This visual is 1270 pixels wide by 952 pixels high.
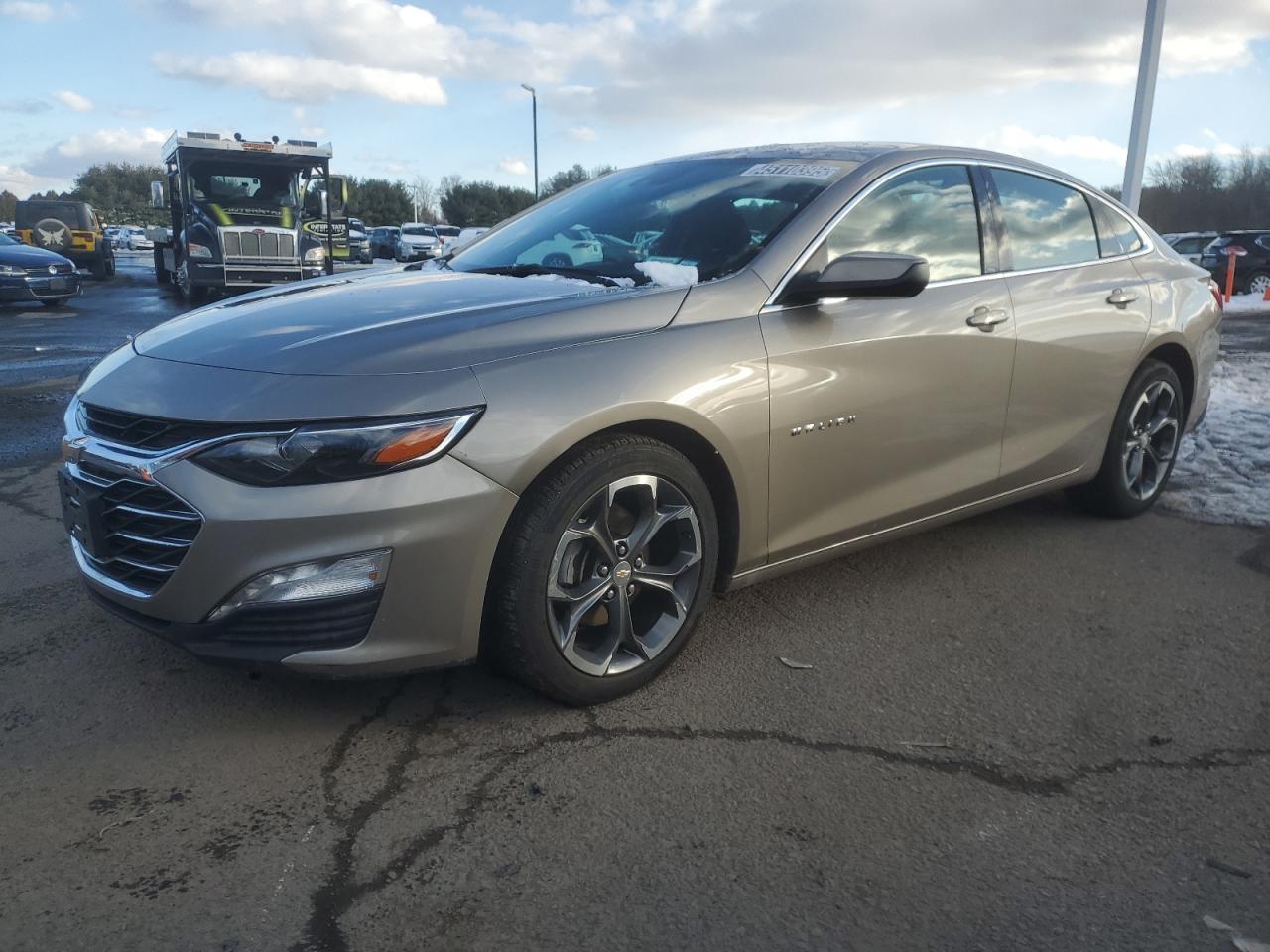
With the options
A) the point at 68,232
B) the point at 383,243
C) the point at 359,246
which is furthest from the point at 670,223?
the point at 383,243

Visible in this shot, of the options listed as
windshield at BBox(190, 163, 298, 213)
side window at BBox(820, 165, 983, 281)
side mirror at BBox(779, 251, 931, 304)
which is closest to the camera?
side mirror at BBox(779, 251, 931, 304)

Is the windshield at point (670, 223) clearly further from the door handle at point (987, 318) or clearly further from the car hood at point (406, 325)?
the door handle at point (987, 318)

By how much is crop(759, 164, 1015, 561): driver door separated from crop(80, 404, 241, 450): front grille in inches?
63.3

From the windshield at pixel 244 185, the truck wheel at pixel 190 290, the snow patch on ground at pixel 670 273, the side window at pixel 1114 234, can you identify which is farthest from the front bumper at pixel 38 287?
the side window at pixel 1114 234

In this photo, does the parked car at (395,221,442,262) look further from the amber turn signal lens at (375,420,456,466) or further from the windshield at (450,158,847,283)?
the amber turn signal lens at (375,420,456,466)

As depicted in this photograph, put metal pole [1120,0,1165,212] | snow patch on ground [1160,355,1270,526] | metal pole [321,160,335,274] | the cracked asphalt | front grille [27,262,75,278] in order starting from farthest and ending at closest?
metal pole [321,160,335,274] < front grille [27,262,75,278] < metal pole [1120,0,1165,212] < snow patch on ground [1160,355,1270,526] < the cracked asphalt

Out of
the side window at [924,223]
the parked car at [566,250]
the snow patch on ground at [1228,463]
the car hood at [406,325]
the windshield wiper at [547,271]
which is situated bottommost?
the snow patch on ground at [1228,463]

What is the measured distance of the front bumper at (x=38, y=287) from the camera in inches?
614

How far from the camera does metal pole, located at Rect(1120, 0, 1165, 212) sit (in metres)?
10.6

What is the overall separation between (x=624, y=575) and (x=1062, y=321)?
235cm

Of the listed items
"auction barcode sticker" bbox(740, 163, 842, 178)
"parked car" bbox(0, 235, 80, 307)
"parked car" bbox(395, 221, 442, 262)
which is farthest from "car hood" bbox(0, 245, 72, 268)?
"parked car" bbox(395, 221, 442, 262)

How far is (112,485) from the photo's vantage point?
2725mm

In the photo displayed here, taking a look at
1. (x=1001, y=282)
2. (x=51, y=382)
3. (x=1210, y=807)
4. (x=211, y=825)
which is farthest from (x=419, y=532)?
(x=51, y=382)

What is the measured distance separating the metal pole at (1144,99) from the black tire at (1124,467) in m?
6.76
